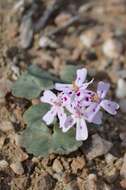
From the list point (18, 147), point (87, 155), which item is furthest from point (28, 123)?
point (87, 155)

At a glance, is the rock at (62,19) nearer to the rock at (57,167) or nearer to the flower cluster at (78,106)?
the flower cluster at (78,106)

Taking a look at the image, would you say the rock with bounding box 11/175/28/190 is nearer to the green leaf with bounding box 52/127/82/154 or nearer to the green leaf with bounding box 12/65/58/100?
the green leaf with bounding box 52/127/82/154

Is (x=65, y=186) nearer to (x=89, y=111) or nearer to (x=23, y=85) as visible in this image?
(x=89, y=111)

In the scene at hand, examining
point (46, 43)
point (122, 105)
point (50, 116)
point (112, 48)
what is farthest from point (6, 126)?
point (112, 48)

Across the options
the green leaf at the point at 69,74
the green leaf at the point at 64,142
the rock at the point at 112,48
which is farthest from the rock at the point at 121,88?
the green leaf at the point at 64,142

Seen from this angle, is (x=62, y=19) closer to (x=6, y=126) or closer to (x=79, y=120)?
(x=6, y=126)

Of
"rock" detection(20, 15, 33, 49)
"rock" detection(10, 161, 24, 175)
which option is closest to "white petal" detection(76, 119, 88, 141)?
"rock" detection(10, 161, 24, 175)
